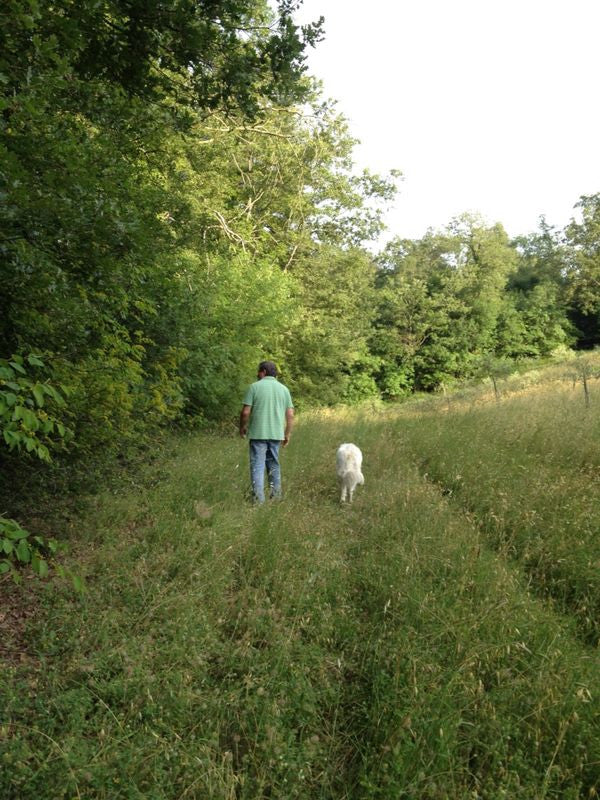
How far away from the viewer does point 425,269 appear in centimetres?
4438

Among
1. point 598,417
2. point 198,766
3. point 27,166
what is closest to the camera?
point 198,766

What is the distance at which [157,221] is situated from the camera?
21.3 feet

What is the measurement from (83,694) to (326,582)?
5.59ft

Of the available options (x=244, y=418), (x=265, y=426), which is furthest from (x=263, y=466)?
(x=244, y=418)

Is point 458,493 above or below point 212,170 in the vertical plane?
below

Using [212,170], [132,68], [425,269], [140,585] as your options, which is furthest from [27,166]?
[425,269]

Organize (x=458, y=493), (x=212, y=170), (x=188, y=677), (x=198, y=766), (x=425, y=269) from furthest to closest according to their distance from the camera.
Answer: (x=425, y=269) < (x=212, y=170) < (x=458, y=493) < (x=188, y=677) < (x=198, y=766)

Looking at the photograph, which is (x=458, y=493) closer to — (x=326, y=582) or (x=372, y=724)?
(x=326, y=582)

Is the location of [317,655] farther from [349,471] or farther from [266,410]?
[266,410]

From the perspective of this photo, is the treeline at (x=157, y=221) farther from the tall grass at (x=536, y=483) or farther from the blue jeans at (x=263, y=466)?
the tall grass at (x=536, y=483)

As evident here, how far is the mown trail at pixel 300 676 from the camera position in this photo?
6.56ft

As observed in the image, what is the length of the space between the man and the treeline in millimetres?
1077

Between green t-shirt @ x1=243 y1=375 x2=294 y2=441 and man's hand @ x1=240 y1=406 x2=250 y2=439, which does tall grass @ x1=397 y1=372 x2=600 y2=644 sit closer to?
green t-shirt @ x1=243 y1=375 x2=294 y2=441

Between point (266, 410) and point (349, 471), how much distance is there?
1286 mm
